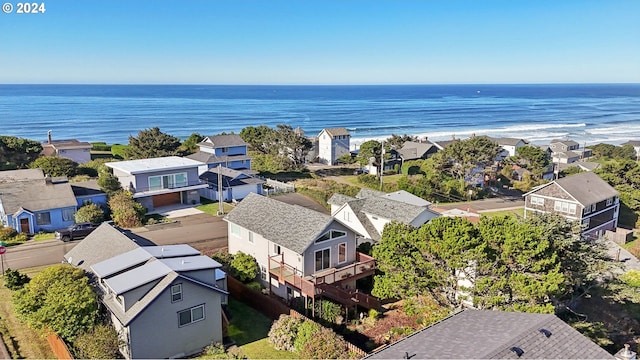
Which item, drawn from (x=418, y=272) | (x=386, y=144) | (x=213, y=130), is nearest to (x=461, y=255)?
(x=418, y=272)

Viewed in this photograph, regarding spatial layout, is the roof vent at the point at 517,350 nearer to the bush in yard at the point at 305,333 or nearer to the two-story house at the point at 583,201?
the bush in yard at the point at 305,333

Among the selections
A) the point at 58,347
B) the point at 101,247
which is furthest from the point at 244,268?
the point at 58,347

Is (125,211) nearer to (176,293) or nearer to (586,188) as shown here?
(176,293)

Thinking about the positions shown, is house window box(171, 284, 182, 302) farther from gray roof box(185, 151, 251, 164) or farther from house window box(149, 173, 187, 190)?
gray roof box(185, 151, 251, 164)

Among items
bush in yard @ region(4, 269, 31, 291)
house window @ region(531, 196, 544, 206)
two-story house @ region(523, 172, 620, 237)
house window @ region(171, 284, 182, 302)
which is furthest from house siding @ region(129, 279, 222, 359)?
house window @ region(531, 196, 544, 206)

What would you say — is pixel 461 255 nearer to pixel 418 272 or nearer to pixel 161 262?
pixel 418 272

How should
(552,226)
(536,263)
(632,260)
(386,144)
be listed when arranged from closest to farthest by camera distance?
1. (536,263)
2. (552,226)
3. (632,260)
4. (386,144)
